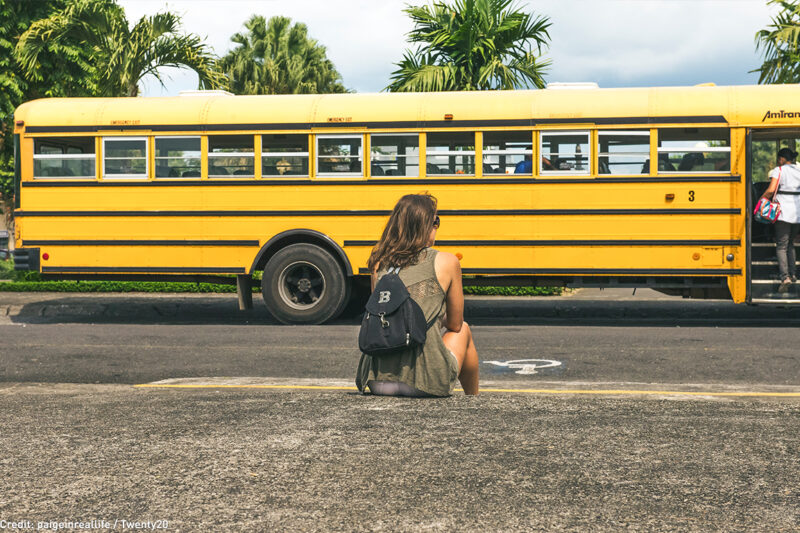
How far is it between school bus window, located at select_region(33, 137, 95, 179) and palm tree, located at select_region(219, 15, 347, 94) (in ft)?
61.3

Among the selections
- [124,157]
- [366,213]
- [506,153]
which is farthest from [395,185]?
[124,157]

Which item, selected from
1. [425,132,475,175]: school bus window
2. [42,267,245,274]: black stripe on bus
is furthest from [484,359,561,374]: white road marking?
[42,267,245,274]: black stripe on bus

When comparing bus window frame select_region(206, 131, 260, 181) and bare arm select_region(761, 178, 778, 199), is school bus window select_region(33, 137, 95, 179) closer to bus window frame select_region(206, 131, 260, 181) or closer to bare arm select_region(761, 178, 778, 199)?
bus window frame select_region(206, 131, 260, 181)

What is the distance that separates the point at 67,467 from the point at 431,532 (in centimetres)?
180

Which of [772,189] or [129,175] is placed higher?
[129,175]

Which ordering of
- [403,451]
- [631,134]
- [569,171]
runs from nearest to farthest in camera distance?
1. [403,451]
2. [631,134]
3. [569,171]

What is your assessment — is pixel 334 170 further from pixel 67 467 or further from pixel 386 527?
pixel 386 527

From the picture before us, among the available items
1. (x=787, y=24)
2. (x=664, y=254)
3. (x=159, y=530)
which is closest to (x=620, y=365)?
(x=664, y=254)

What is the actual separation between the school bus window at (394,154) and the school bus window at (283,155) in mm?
951

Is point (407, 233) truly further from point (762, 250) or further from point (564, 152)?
point (762, 250)

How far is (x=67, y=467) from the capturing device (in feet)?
12.9

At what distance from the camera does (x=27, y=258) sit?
12172 mm

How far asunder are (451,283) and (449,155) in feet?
22.2

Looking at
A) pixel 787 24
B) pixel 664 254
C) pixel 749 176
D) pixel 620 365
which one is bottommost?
pixel 620 365
